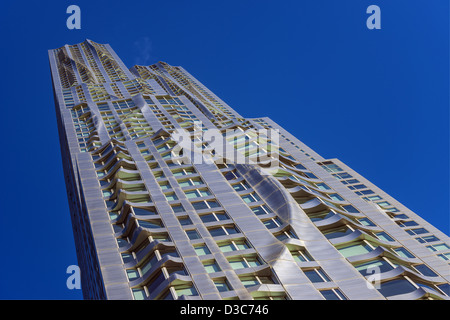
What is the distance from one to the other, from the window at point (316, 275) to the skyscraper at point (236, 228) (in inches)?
3.0

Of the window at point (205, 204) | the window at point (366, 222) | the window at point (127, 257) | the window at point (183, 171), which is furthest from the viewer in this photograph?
the window at point (183, 171)

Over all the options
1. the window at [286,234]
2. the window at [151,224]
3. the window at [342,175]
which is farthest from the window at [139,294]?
the window at [342,175]

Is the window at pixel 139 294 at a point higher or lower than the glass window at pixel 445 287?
higher

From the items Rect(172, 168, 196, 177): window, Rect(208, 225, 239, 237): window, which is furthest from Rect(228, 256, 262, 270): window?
Rect(172, 168, 196, 177): window

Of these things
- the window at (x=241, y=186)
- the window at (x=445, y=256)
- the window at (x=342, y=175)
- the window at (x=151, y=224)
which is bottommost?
the window at (x=445, y=256)

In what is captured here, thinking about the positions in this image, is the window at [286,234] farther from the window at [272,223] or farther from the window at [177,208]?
the window at [177,208]

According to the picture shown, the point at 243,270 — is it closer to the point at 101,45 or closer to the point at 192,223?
the point at 192,223

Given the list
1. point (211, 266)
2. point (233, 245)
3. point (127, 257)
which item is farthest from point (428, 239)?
point (127, 257)

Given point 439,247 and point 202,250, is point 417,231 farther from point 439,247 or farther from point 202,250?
point 202,250

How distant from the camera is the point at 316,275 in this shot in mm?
42500

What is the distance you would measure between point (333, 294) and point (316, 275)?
274cm

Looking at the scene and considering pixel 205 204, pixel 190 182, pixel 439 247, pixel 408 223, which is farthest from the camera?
pixel 408 223

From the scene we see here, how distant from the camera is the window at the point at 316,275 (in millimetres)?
41969
